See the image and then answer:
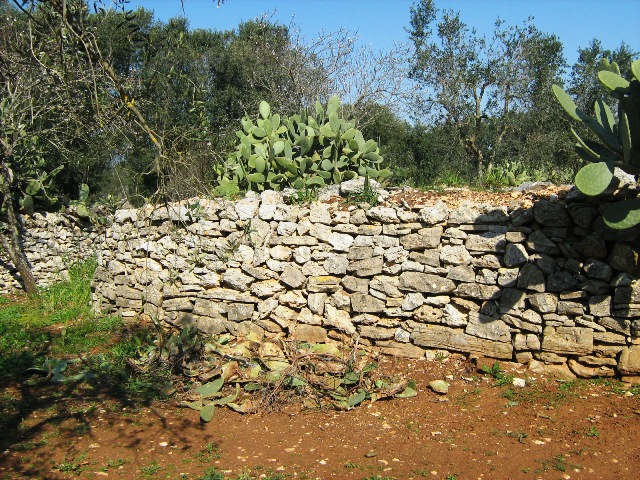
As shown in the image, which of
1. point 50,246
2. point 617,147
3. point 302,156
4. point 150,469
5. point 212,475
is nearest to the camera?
point 212,475

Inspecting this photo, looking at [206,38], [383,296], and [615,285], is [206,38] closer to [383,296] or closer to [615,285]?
[383,296]

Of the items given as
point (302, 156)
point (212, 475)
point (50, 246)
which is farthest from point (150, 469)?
point (50, 246)

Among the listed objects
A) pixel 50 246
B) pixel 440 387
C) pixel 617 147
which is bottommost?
pixel 440 387

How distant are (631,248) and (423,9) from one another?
9875mm

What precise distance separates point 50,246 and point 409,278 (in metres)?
6.35

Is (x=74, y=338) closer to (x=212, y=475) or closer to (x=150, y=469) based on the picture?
(x=150, y=469)

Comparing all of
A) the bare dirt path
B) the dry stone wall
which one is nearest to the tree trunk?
the dry stone wall

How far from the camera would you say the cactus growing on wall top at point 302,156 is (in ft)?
25.1

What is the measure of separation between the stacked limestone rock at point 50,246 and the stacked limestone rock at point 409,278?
197 cm

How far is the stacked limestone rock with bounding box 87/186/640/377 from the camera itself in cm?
574

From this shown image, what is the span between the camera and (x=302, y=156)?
7836mm

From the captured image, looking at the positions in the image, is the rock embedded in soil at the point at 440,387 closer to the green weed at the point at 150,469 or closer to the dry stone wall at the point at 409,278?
the dry stone wall at the point at 409,278

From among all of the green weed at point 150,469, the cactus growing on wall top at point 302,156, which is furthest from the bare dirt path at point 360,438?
the cactus growing on wall top at point 302,156

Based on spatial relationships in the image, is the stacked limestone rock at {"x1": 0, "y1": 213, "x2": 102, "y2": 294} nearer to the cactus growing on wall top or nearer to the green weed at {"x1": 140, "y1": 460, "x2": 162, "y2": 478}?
the cactus growing on wall top
